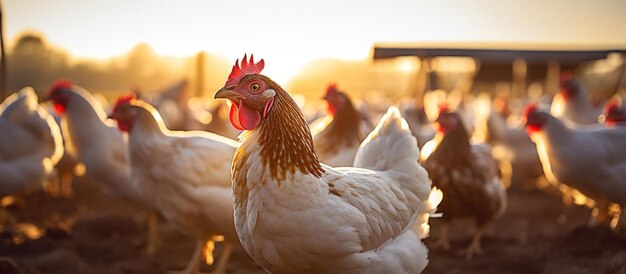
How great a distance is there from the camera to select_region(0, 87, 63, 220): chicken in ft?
17.7

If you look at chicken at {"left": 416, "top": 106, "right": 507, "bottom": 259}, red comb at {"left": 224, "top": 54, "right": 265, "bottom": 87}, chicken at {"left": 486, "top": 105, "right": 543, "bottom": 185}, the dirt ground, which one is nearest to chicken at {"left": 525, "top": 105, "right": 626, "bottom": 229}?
the dirt ground

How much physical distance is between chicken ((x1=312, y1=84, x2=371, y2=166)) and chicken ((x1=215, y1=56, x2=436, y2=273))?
198 cm

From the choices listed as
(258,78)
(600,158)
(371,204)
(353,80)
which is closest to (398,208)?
(371,204)

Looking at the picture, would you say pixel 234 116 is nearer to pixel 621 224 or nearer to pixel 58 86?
pixel 621 224

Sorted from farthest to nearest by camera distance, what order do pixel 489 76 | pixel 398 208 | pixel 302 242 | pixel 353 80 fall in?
1. pixel 353 80
2. pixel 489 76
3. pixel 398 208
4. pixel 302 242

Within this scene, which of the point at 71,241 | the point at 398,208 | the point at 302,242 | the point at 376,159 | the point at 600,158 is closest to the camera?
the point at 302,242

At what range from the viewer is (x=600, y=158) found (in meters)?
4.75

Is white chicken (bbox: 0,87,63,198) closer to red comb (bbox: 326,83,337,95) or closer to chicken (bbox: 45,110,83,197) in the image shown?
chicken (bbox: 45,110,83,197)

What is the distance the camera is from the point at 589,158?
4777 millimetres

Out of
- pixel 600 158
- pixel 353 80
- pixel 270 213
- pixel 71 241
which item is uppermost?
pixel 270 213

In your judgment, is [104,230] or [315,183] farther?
[104,230]

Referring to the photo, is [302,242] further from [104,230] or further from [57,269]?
[104,230]

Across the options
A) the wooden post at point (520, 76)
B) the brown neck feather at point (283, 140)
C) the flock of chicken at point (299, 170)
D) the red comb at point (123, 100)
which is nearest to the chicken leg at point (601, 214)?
the flock of chicken at point (299, 170)

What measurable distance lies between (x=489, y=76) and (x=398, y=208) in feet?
68.8
